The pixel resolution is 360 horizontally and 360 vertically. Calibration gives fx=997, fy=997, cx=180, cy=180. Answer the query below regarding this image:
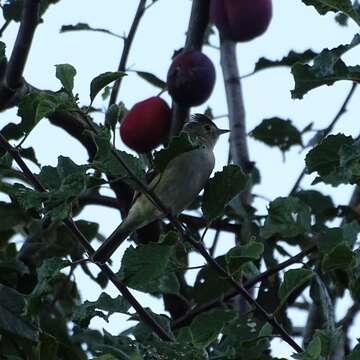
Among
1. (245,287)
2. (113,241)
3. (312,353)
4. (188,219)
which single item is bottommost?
(312,353)

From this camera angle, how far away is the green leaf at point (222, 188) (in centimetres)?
300

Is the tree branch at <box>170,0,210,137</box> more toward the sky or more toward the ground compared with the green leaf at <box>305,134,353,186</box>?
more toward the sky

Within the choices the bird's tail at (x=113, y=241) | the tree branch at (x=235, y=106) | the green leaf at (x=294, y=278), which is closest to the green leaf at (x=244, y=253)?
the green leaf at (x=294, y=278)

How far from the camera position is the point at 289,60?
460 cm

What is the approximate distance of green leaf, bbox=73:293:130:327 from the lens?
3041mm

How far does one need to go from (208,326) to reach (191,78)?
4.59 ft

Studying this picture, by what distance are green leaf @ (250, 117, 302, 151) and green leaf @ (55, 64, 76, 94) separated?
79.5 inches

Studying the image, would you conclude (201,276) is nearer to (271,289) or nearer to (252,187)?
(271,289)

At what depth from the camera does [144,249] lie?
292 cm

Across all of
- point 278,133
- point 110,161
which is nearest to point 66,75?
point 110,161

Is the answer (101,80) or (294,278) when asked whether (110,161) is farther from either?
(294,278)

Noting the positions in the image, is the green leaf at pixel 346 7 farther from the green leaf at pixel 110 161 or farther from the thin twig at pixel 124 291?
the thin twig at pixel 124 291

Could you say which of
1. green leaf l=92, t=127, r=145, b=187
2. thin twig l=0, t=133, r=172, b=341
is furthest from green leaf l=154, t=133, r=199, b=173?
thin twig l=0, t=133, r=172, b=341

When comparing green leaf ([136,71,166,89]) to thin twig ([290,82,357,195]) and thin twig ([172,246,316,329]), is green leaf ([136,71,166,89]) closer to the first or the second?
thin twig ([290,82,357,195])
